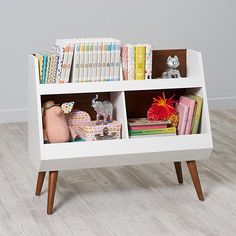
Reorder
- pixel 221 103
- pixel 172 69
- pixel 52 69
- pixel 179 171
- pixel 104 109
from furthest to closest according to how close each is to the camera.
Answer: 1. pixel 221 103
2. pixel 179 171
3. pixel 172 69
4. pixel 104 109
5. pixel 52 69

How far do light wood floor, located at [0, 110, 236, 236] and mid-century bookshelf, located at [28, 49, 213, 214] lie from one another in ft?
0.38

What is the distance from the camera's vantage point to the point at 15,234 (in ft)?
9.02

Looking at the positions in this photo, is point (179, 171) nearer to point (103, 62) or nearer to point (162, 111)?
point (162, 111)

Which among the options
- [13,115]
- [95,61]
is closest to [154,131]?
[95,61]

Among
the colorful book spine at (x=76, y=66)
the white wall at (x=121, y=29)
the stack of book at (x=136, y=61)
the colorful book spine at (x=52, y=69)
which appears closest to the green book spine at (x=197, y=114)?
the stack of book at (x=136, y=61)

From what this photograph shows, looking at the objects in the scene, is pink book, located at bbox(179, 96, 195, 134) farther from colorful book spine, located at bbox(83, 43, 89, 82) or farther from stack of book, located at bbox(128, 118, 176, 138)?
colorful book spine, located at bbox(83, 43, 89, 82)

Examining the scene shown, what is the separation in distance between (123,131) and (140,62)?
1.08 ft

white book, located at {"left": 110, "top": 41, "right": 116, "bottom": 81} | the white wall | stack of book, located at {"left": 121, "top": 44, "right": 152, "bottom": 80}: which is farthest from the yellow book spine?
the white wall

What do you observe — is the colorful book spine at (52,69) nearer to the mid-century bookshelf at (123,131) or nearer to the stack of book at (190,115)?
the mid-century bookshelf at (123,131)

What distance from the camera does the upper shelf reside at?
287 cm

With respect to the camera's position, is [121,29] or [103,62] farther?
[121,29]

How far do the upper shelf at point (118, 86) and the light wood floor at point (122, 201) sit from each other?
56 centimetres

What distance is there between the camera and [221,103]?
212 inches

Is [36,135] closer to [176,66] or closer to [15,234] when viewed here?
[15,234]
